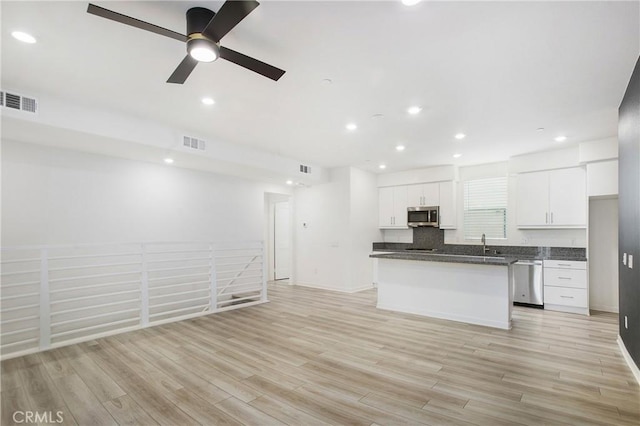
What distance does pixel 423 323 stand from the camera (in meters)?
4.64

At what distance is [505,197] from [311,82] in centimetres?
526

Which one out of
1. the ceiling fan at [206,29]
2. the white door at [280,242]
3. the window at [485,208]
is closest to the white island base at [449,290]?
the window at [485,208]

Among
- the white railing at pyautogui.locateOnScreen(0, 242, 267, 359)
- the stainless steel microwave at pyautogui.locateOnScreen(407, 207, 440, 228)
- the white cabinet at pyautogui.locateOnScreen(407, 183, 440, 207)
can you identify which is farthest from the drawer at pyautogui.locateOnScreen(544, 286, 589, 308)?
the white railing at pyautogui.locateOnScreen(0, 242, 267, 359)

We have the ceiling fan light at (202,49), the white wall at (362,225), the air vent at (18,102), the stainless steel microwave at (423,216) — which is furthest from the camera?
the white wall at (362,225)

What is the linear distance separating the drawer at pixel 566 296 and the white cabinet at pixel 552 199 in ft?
3.60

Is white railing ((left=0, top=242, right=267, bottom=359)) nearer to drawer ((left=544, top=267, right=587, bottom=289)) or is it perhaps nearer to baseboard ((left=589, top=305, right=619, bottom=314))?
drawer ((left=544, top=267, right=587, bottom=289))

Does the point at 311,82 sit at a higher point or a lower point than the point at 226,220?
higher

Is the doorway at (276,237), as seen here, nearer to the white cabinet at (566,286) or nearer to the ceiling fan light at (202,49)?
the white cabinet at (566,286)

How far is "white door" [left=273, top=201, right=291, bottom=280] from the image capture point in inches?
358

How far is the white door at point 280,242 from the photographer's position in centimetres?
909

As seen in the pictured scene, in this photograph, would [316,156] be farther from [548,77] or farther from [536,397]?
[536,397]

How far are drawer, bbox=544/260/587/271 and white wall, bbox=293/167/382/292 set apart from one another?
11.7ft

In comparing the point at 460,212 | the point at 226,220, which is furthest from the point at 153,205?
the point at 460,212

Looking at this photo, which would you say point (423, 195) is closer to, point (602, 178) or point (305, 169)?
point (305, 169)
